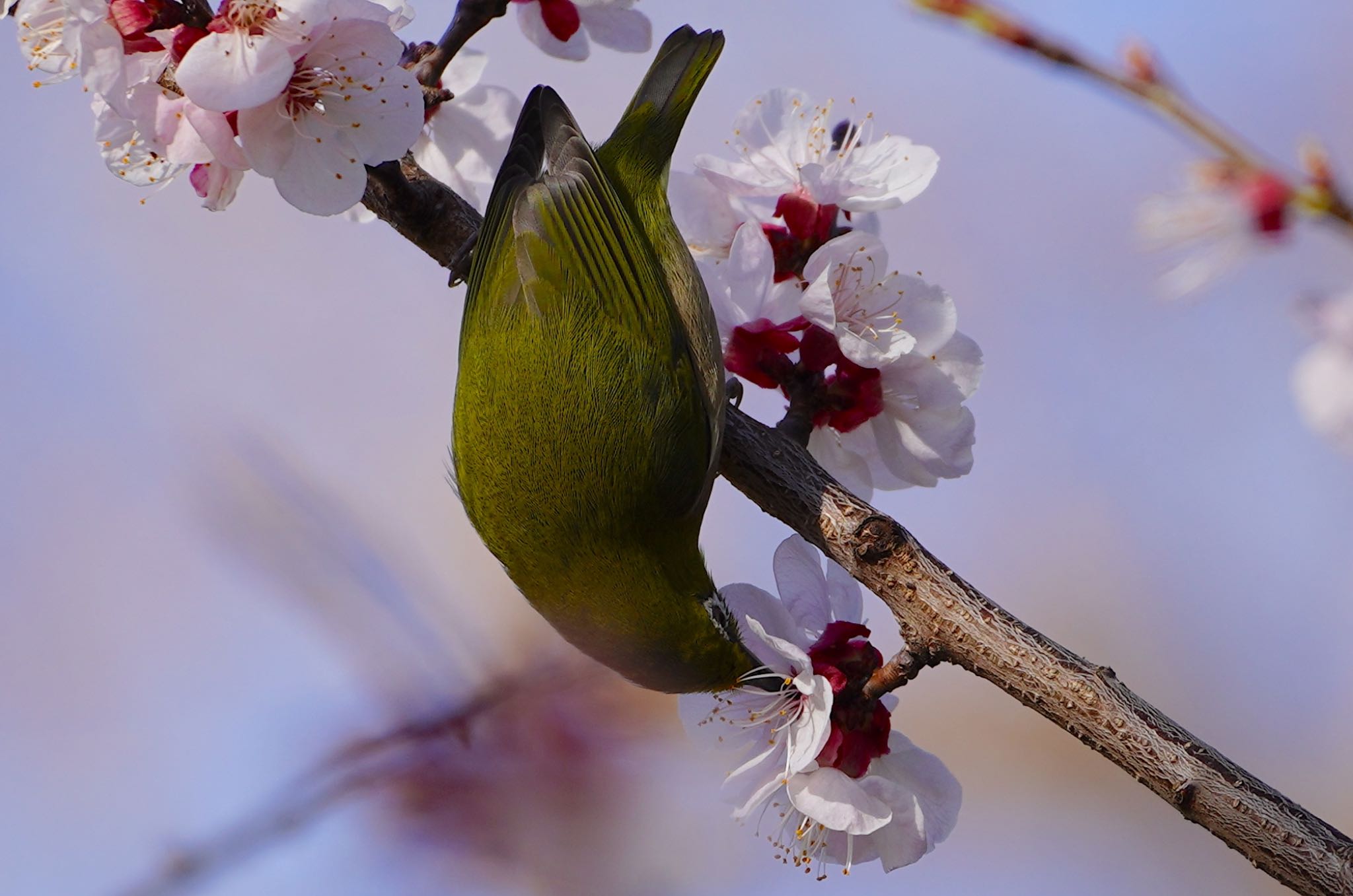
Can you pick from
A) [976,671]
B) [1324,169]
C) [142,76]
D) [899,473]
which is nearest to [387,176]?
[142,76]

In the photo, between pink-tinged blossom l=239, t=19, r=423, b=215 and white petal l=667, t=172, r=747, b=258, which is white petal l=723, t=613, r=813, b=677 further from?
pink-tinged blossom l=239, t=19, r=423, b=215

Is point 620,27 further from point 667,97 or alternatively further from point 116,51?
point 116,51

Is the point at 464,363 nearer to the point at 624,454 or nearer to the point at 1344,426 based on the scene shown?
the point at 624,454

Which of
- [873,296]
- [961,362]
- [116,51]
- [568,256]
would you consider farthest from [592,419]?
[116,51]

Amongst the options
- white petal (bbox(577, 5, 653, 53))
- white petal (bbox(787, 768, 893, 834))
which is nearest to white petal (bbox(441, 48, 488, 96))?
white petal (bbox(577, 5, 653, 53))

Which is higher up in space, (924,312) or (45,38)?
(924,312)

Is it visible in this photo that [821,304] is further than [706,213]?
No
